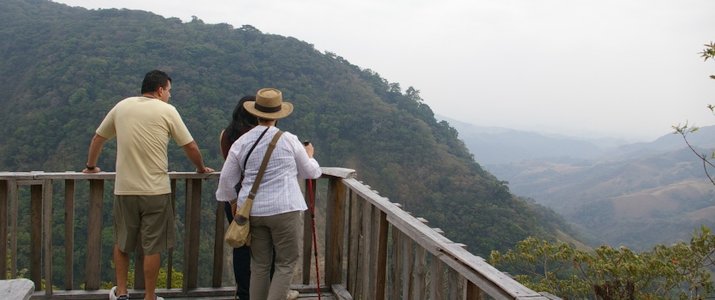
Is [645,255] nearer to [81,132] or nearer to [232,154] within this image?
[232,154]

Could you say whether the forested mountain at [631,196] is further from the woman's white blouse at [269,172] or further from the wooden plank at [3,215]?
the wooden plank at [3,215]

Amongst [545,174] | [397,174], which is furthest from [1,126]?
[545,174]

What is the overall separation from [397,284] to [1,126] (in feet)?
128

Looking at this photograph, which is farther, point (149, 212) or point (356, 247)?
point (356, 247)

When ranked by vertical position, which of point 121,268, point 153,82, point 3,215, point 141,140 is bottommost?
point 121,268

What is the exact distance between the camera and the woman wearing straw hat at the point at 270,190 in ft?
7.94

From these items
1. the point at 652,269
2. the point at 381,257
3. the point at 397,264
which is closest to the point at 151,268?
the point at 381,257

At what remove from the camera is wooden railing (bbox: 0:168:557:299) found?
2.25 metres

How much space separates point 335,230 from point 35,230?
1.81 m

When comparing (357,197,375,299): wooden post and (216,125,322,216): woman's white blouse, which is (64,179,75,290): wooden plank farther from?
(357,197,375,299): wooden post

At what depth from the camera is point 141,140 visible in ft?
8.79

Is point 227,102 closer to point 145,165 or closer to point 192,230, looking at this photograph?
point 192,230

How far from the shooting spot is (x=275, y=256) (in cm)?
258

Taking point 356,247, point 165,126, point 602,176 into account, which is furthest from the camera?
point 602,176
